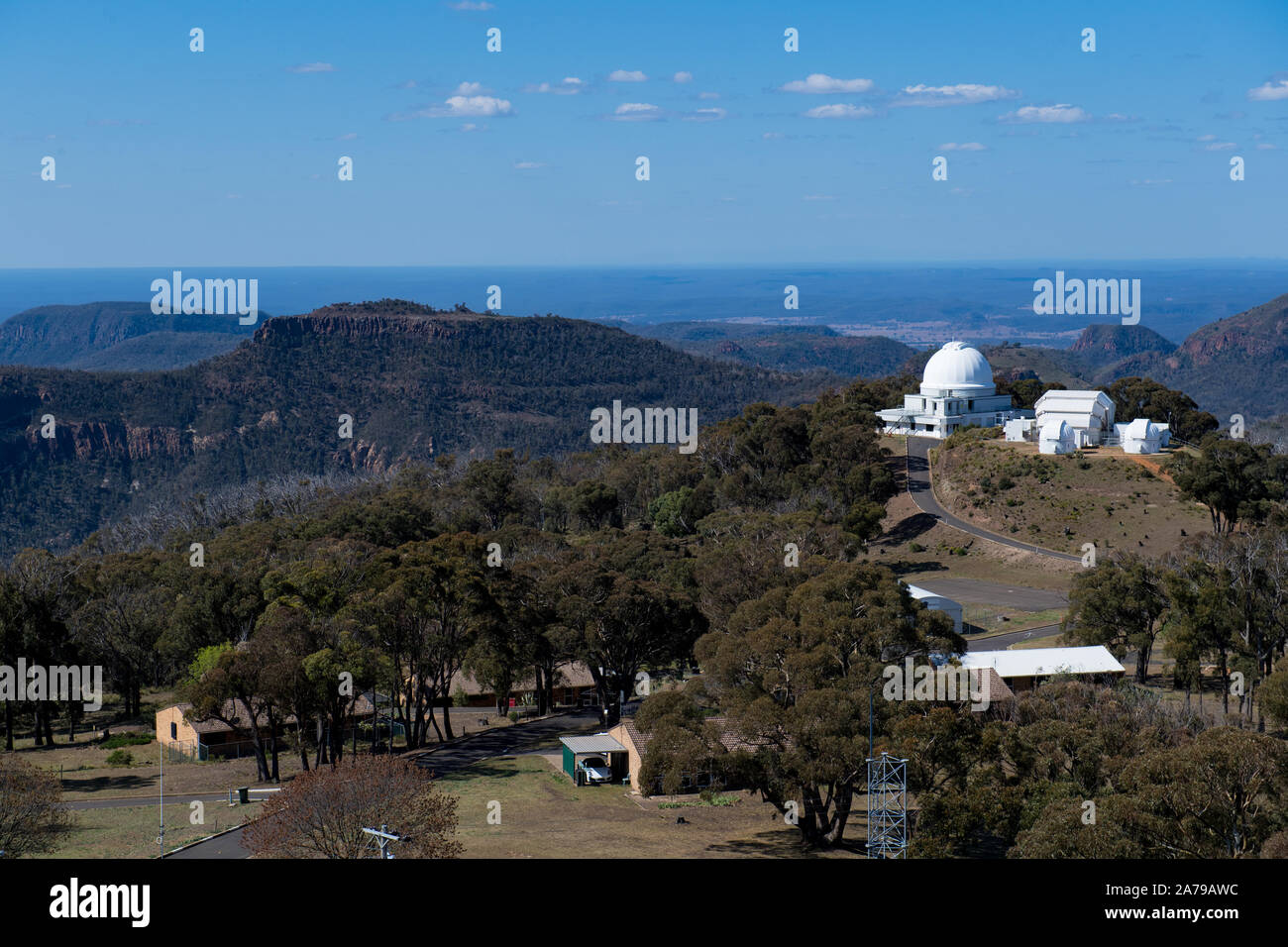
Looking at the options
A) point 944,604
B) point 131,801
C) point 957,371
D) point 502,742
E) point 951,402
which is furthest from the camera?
point 957,371

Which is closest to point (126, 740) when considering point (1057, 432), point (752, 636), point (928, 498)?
point (752, 636)

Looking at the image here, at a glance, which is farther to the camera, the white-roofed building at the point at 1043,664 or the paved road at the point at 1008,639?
the paved road at the point at 1008,639

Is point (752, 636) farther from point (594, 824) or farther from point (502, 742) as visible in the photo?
point (502, 742)

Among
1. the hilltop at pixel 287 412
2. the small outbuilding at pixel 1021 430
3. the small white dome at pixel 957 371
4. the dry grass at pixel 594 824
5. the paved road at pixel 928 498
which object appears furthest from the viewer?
the hilltop at pixel 287 412

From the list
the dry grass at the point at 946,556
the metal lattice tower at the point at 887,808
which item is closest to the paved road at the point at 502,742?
the metal lattice tower at the point at 887,808

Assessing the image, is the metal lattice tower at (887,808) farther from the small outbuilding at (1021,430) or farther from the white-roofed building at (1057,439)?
the small outbuilding at (1021,430)
